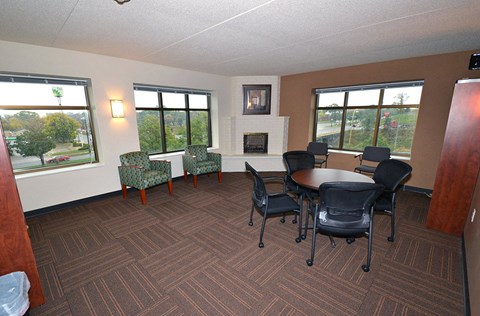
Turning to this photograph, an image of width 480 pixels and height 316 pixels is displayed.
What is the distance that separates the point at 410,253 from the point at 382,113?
3168 mm

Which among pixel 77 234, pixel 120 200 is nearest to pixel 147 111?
pixel 120 200

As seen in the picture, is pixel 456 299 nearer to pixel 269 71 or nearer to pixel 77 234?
pixel 77 234

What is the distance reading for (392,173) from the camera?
2547 millimetres

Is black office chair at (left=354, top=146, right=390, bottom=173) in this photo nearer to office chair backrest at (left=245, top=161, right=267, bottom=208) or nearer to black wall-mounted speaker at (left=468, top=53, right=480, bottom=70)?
black wall-mounted speaker at (left=468, top=53, right=480, bottom=70)

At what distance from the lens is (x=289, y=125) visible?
5785mm

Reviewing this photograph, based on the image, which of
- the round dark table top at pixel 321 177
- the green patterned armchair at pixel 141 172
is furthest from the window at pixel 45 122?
the round dark table top at pixel 321 177

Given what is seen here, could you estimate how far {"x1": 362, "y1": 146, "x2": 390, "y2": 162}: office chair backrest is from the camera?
4.17m

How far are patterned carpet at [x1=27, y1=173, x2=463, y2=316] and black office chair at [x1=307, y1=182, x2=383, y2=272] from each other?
1.22 feet

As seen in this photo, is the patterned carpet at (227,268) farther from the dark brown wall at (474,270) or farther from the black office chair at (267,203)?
the black office chair at (267,203)

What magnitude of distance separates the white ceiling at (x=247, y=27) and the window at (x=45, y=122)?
68 cm

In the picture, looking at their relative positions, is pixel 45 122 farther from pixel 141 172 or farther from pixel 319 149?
pixel 319 149

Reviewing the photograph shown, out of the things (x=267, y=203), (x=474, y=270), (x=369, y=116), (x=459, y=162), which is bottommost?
(x=474, y=270)

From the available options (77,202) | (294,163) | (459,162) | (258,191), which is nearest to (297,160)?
(294,163)

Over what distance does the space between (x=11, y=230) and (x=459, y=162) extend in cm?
442
